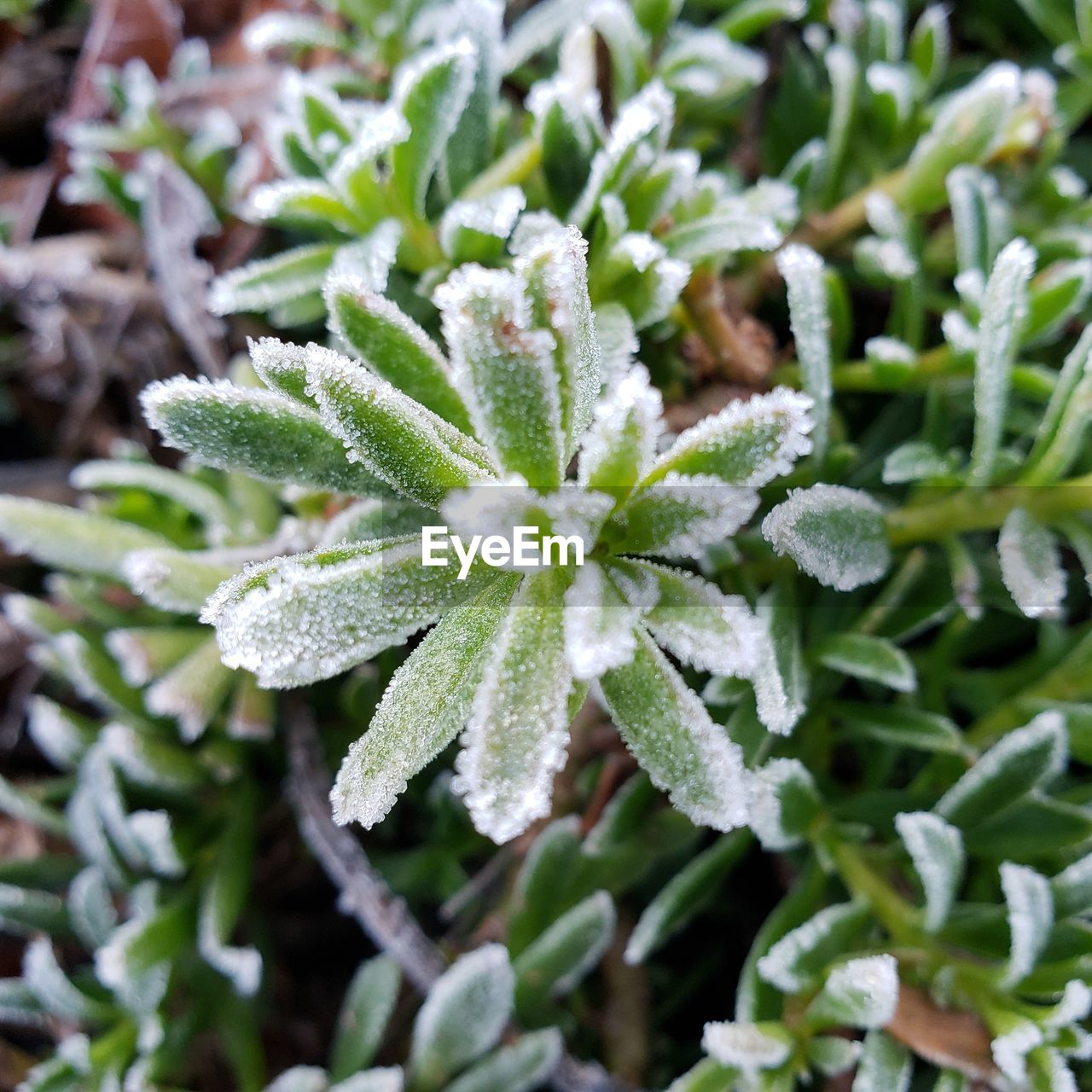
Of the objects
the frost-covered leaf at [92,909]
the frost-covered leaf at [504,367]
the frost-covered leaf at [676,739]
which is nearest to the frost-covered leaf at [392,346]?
the frost-covered leaf at [504,367]

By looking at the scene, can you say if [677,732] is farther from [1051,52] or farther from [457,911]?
[1051,52]

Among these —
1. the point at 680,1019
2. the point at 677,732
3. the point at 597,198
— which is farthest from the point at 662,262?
the point at 680,1019

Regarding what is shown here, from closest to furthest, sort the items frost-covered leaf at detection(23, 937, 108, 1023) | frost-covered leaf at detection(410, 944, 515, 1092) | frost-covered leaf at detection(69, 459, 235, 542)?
frost-covered leaf at detection(410, 944, 515, 1092)
frost-covered leaf at detection(23, 937, 108, 1023)
frost-covered leaf at detection(69, 459, 235, 542)

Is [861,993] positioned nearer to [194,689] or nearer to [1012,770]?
[1012,770]

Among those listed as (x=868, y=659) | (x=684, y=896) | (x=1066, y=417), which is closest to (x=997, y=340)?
(x=1066, y=417)

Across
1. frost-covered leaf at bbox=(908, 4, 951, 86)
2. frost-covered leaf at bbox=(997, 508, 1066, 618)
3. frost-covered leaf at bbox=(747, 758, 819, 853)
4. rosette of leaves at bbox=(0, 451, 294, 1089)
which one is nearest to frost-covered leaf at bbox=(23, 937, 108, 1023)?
rosette of leaves at bbox=(0, 451, 294, 1089)

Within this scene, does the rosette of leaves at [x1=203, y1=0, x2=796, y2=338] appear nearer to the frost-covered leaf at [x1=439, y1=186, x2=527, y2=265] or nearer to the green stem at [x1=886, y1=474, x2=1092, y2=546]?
the frost-covered leaf at [x1=439, y1=186, x2=527, y2=265]
